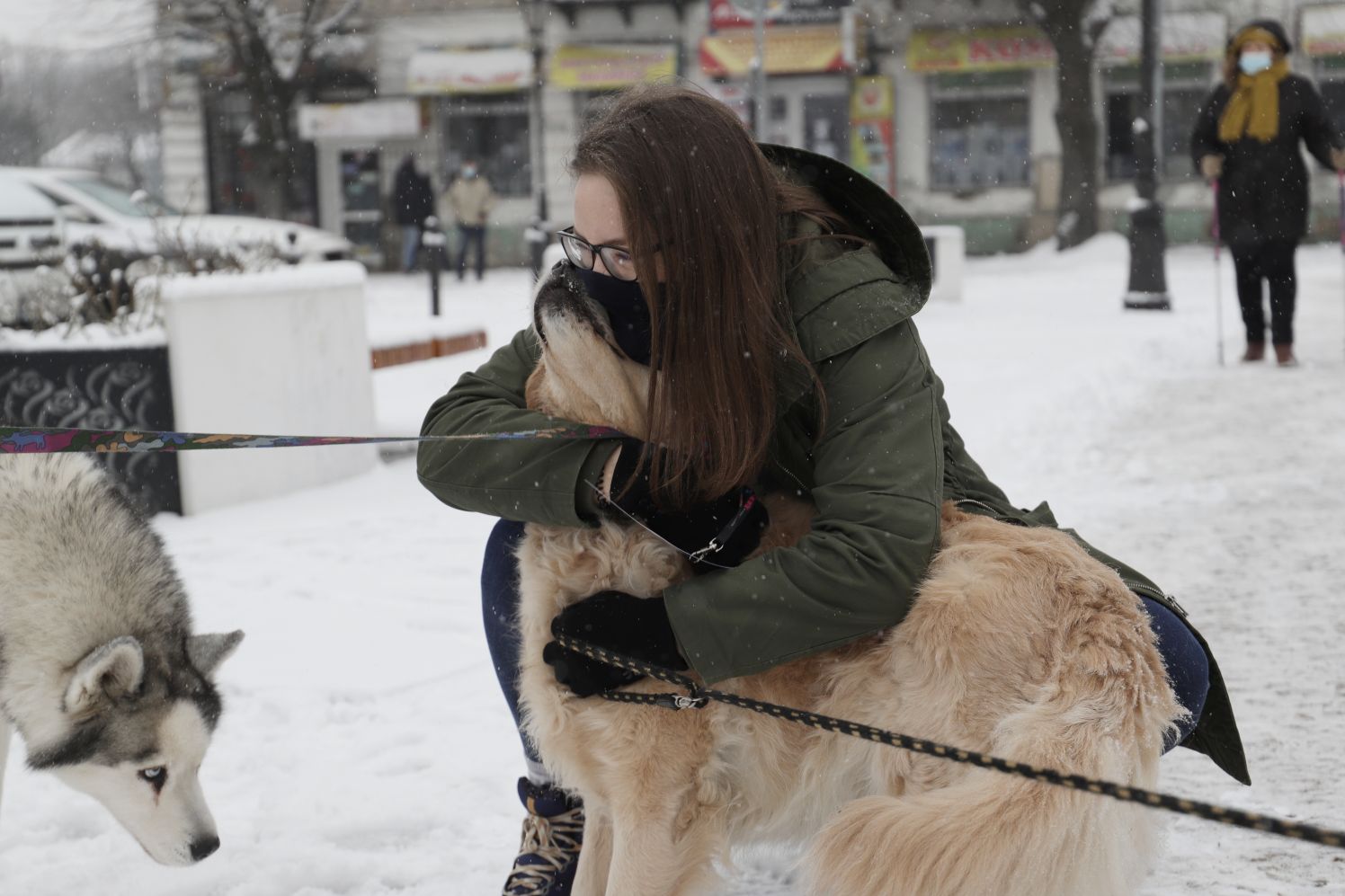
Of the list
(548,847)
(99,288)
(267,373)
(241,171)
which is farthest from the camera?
(241,171)

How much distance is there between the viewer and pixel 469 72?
28.4m

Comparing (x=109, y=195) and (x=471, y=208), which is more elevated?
(x=109, y=195)

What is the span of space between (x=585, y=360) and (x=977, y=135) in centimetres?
2766

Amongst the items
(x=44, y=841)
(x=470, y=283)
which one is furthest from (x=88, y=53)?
(x=44, y=841)

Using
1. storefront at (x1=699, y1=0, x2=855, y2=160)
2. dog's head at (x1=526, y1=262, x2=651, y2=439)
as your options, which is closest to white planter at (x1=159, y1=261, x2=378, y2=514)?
dog's head at (x1=526, y1=262, x2=651, y2=439)

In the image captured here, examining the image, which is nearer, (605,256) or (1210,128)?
(605,256)

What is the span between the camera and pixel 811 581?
6.73 ft

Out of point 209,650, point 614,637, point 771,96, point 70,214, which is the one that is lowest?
point 209,650

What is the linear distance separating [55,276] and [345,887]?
5436 mm

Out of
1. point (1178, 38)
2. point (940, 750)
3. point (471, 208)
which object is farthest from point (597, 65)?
point (940, 750)

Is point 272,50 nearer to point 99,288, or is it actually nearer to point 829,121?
point 829,121

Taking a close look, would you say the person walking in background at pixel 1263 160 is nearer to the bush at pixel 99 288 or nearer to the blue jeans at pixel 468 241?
the bush at pixel 99 288

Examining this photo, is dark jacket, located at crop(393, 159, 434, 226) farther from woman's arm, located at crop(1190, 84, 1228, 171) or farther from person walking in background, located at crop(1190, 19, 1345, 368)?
person walking in background, located at crop(1190, 19, 1345, 368)

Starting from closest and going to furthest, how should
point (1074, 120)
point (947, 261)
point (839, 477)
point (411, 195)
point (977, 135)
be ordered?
1. point (839, 477)
2. point (947, 261)
3. point (1074, 120)
4. point (411, 195)
5. point (977, 135)
